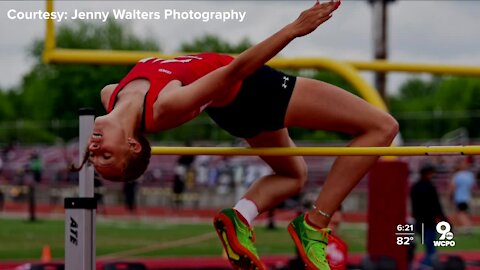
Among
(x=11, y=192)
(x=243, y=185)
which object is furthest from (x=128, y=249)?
(x=11, y=192)

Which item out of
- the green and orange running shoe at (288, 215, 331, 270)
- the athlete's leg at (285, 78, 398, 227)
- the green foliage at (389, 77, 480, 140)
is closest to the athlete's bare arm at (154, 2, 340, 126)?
the athlete's leg at (285, 78, 398, 227)

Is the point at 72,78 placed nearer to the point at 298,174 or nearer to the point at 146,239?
the point at 146,239

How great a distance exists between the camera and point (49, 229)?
46.9 ft

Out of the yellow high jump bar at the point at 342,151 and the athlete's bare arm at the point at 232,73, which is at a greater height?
the athlete's bare arm at the point at 232,73

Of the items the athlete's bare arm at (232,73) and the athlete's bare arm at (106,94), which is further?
the athlete's bare arm at (106,94)

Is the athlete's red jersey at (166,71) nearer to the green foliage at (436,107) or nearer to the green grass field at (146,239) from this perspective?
the green grass field at (146,239)

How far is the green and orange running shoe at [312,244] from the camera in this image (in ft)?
13.6

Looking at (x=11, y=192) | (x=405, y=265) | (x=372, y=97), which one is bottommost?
(x=11, y=192)

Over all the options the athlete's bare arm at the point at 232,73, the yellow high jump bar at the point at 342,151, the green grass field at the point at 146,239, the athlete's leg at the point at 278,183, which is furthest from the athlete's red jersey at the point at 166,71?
the green grass field at the point at 146,239

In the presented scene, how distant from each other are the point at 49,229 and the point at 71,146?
12471mm

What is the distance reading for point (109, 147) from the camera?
12.3 feet

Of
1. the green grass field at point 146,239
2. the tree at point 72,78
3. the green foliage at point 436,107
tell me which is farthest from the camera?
the green foliage at point 436,107

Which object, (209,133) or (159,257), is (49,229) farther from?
(209,133)

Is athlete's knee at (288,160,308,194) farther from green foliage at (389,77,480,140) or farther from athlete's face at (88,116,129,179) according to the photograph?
green foliage at (389,77,480,140)
